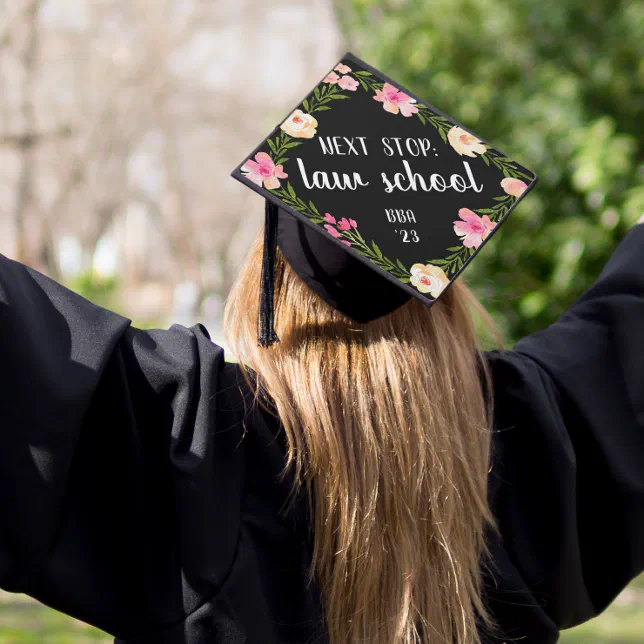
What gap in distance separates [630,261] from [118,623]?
3.94 feet

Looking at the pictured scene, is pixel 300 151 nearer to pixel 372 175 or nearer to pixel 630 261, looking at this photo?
pixel 372 175

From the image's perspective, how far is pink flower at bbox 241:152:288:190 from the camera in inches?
54.2

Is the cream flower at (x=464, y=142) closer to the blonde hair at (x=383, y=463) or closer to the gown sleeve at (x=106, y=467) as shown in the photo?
the blonde hair at (x=383, y=463)

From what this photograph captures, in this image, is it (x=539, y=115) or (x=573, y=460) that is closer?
(x=573, y=460)

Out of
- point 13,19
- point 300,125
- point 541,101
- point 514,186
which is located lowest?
point 514,186

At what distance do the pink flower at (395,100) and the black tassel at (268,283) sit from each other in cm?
30

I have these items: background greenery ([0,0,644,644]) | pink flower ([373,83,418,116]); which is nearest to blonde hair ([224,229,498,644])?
pink flower ([373,83,418,116])

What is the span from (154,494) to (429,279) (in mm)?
573

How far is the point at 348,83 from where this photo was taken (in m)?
1.53

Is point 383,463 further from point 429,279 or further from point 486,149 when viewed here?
point 486,149

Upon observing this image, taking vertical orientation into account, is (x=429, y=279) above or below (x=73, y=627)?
above

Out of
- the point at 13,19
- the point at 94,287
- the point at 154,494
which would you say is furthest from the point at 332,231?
the point at 13,19

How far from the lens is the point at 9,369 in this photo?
1176mm

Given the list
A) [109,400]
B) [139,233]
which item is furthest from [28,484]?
[139,233]
